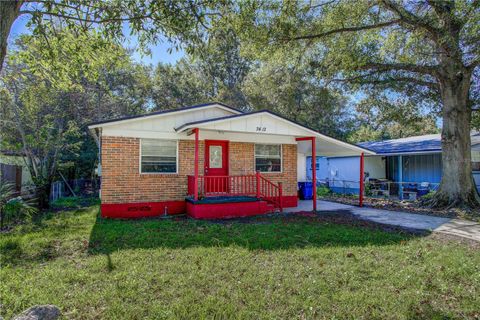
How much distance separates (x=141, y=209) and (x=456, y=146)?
496 inches

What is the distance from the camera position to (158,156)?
10.1 meters

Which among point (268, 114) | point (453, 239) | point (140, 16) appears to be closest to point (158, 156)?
point (268, 114)

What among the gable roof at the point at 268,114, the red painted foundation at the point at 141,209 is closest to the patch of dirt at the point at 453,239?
the gable roof at the point at 268,114

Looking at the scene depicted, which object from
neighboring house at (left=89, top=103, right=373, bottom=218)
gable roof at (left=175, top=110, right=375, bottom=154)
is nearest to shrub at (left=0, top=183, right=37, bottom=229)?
neighboring house at (left=89, top=103, right=373, bottom=218)

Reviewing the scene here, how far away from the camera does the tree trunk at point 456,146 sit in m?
11.9

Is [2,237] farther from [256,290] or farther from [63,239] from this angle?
[256,290]

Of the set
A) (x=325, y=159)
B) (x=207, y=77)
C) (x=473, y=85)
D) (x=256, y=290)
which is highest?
(x=207, y=77)

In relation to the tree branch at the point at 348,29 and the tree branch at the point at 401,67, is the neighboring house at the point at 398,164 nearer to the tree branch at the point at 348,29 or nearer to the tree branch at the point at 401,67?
the tree branch at the point at 401,67

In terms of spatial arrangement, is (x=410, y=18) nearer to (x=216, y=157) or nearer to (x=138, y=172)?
(x=216, y=157)

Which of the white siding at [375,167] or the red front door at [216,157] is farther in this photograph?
the white siding at [375,167]

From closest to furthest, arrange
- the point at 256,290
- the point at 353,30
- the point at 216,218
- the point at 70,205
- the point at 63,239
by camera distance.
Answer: the point at 256,290, the point at 63,239, the point at 216,218, the point at 353,30, the point at 70,205

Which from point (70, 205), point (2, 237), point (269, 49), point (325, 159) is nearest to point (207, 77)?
point (325, 159)

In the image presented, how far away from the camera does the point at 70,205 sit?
1285 centimetres

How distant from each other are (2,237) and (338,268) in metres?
7.52
